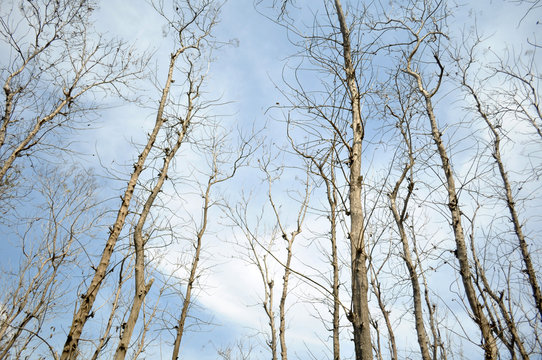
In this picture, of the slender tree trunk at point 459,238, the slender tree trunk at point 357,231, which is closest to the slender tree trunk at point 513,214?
the slender tree trunk at point 459,238

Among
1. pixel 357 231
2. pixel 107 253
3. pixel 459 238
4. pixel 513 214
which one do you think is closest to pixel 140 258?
pixel 107 253

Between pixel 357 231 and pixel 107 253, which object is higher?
pixel 107 253

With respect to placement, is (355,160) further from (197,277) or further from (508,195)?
(508,195)

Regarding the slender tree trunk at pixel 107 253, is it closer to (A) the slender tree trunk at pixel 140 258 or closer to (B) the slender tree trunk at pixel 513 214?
(A) the slender tree trunk at pixel 140 258

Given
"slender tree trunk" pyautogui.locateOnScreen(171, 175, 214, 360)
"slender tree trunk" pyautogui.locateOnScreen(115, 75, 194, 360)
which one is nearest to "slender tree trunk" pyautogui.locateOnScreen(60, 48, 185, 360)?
"slender tree trunk" pyautogui.locateOnScreen(115, 75, 194, 360)

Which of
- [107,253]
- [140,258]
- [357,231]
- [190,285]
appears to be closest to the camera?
[357,231]

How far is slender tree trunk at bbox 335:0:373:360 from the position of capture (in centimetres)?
178

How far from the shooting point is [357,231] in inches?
83.8

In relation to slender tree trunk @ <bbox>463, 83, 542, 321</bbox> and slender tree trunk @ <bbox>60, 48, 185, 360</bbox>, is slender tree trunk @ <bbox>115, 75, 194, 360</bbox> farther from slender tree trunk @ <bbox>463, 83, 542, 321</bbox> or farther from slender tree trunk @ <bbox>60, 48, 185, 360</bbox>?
slender tree trunk @ <bbox>463, 83, 542, 321</bbox>

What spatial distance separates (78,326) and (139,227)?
1496 millimetres

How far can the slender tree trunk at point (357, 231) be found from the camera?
1.78 meters

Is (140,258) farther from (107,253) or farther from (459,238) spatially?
(459,238)

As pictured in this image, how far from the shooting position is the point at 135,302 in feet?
12.9

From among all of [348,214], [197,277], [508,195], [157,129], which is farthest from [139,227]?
[508,195]
